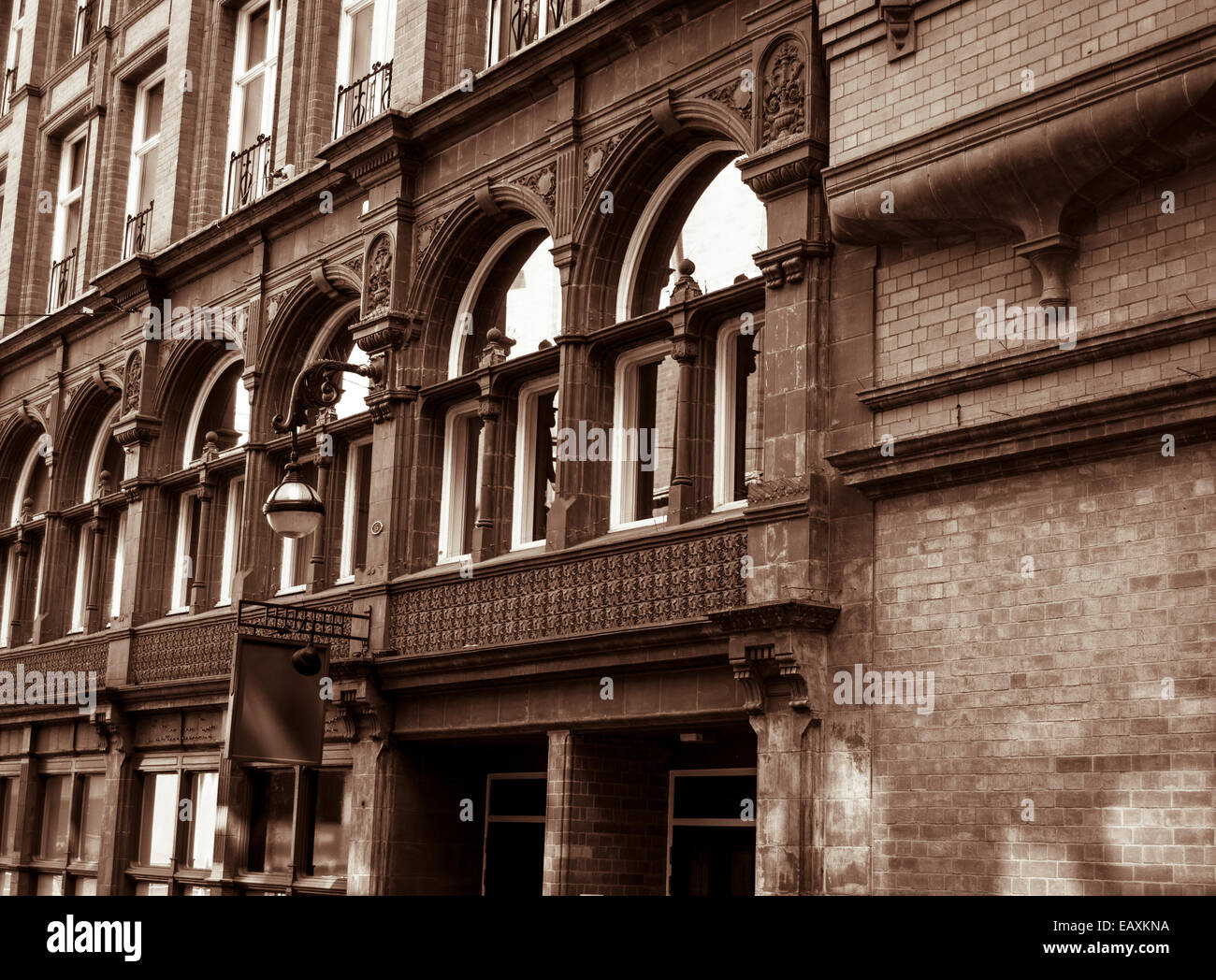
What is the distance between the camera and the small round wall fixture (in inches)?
588

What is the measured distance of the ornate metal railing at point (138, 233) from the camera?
26.4 m

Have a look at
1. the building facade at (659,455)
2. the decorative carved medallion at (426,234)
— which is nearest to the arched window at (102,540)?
the building facade at (659,455)

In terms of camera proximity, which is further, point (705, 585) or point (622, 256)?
point (622, 256)

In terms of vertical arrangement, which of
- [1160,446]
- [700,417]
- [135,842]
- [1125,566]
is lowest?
[135,842]

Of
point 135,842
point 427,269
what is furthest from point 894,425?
point 135,842

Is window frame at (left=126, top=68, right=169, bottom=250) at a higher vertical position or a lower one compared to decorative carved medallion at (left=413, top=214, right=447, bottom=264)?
higher

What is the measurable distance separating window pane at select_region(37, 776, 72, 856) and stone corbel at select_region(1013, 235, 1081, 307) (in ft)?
63.9

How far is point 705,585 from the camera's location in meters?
13.6

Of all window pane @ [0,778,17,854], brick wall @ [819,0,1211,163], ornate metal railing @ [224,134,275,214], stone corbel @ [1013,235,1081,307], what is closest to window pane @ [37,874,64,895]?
window pane @ [0,778,17,854]

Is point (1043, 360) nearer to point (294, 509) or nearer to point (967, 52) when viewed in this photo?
point (967, 52)

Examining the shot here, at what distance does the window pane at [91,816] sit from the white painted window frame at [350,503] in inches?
284

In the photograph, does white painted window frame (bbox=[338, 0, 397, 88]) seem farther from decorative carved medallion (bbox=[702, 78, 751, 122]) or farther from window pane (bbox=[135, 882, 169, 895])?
window pane (bbox=[135, 882, 169, 895])
